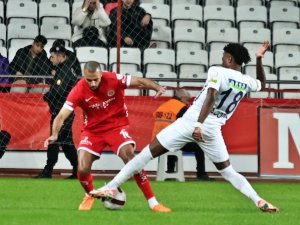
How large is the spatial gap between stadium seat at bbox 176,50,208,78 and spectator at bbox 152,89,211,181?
1857mm

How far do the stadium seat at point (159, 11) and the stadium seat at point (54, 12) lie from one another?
61.8 inches

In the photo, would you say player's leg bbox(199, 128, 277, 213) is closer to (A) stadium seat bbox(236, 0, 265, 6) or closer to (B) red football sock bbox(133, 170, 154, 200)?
(B) red football sock bbox(133, 170, 154, 200)

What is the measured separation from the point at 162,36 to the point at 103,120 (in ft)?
27.2

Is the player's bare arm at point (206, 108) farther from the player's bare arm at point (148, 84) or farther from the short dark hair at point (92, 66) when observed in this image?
the short dark hair at point (92, 66)

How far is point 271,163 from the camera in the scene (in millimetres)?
18234

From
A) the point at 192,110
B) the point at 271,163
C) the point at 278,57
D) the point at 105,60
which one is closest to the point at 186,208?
the point at 192,110

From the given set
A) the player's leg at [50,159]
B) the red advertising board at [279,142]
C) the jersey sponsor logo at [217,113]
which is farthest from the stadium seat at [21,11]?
the jersey sponsor logo at [217,113]

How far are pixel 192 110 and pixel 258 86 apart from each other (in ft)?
2.77

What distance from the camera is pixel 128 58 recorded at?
19641 mm

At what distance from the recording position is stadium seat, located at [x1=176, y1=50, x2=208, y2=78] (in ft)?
65.4

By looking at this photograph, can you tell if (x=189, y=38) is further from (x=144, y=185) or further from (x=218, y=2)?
(x=144, y=185)

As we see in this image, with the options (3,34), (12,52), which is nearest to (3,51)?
(12,52)

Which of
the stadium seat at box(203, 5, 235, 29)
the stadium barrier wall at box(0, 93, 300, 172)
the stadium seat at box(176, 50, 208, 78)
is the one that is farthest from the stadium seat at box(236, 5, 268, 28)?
the stadium barrier wall at box(0, 93, 300, 172)

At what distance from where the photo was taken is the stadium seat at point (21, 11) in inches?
814
